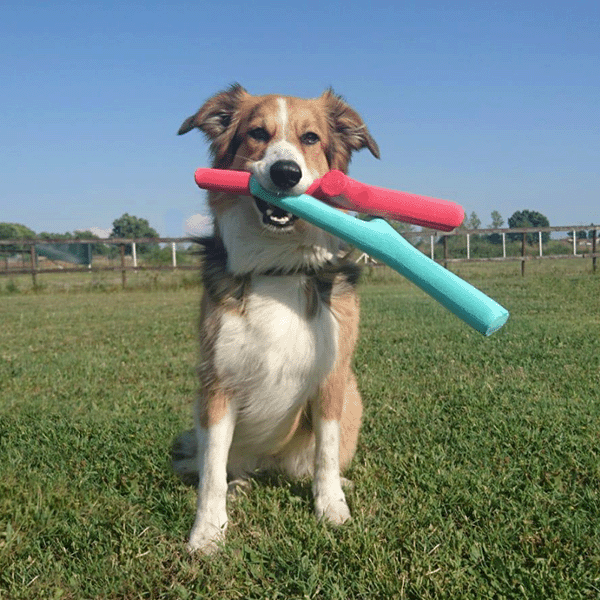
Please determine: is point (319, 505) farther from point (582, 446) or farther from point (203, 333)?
point (582, 446)

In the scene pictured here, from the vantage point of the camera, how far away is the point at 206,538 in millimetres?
2703

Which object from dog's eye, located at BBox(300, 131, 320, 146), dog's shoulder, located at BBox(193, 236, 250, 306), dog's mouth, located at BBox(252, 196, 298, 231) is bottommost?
dog's shoulder, located at BBox(193, 236, 250, 306)

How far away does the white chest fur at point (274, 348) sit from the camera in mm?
2844

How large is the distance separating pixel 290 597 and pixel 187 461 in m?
1.44

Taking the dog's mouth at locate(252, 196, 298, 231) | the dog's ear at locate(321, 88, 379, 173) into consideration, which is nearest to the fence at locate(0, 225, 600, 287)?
the dog's ear at locate(321, 88, 379, 173)

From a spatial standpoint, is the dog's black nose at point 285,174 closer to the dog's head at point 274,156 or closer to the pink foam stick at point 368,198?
the dog's head at point 274,156

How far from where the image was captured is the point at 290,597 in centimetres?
225

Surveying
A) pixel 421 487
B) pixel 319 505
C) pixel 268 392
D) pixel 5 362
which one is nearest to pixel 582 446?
pixel 421 487

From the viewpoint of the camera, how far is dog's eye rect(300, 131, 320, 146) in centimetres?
315

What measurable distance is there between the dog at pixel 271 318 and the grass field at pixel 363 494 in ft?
0.76

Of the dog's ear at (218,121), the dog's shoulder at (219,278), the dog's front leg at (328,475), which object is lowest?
the dog's front leg at (328,475)

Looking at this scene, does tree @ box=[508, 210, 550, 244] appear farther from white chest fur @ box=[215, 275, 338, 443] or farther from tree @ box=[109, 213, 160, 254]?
white chest fur @ box=[215, 275, 338, 443]

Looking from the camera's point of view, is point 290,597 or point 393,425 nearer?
point 290,597

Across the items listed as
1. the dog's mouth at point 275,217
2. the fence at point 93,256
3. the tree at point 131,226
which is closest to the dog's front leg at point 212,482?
the dog's mouth at point 275,217
